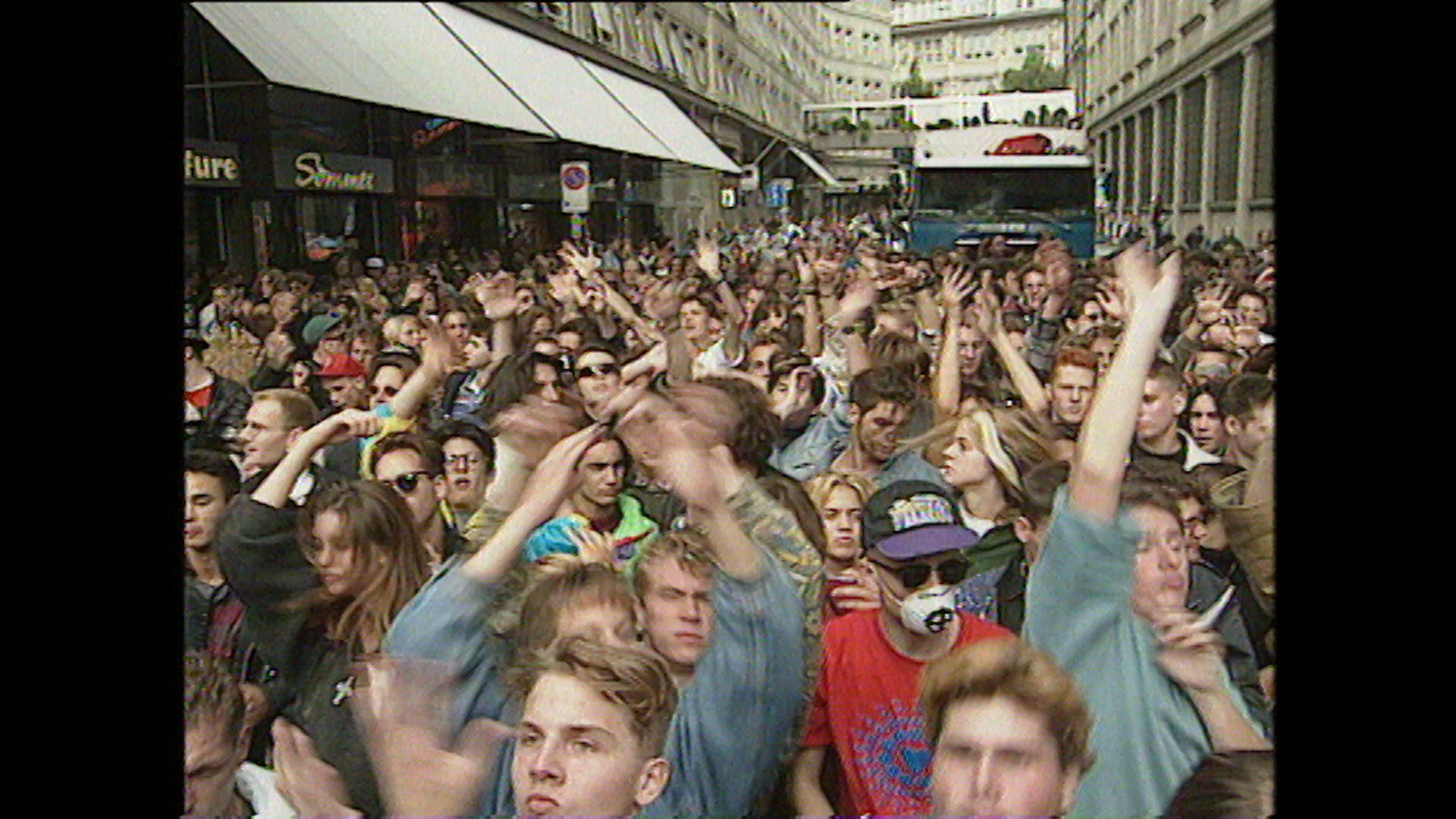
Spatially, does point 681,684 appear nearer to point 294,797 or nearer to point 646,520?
point 646,520

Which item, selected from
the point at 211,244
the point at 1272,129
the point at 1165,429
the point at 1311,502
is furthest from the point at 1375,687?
the point at 211,244

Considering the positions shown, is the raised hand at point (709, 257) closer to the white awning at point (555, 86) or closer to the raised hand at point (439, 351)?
the white awning at point (555, 86)

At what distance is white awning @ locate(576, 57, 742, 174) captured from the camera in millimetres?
2746

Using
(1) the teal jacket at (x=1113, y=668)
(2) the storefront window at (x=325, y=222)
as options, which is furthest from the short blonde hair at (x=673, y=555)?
(2) the storefront window at (x=325, y=222)

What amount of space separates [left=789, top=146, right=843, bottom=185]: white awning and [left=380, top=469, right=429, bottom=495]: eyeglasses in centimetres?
95

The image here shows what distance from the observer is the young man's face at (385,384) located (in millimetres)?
2799

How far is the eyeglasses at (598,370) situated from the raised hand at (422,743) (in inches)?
22.3

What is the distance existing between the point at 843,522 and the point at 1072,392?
442 millimetres

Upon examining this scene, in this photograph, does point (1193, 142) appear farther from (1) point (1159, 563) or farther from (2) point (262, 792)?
(2) point (262, 792)

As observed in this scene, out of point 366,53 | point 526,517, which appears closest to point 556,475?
point 526,517

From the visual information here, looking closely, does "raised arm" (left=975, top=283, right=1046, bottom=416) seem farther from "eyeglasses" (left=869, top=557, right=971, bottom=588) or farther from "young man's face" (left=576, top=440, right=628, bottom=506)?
"young man's face" (left=576, top=440, right=628, bottom=506)
